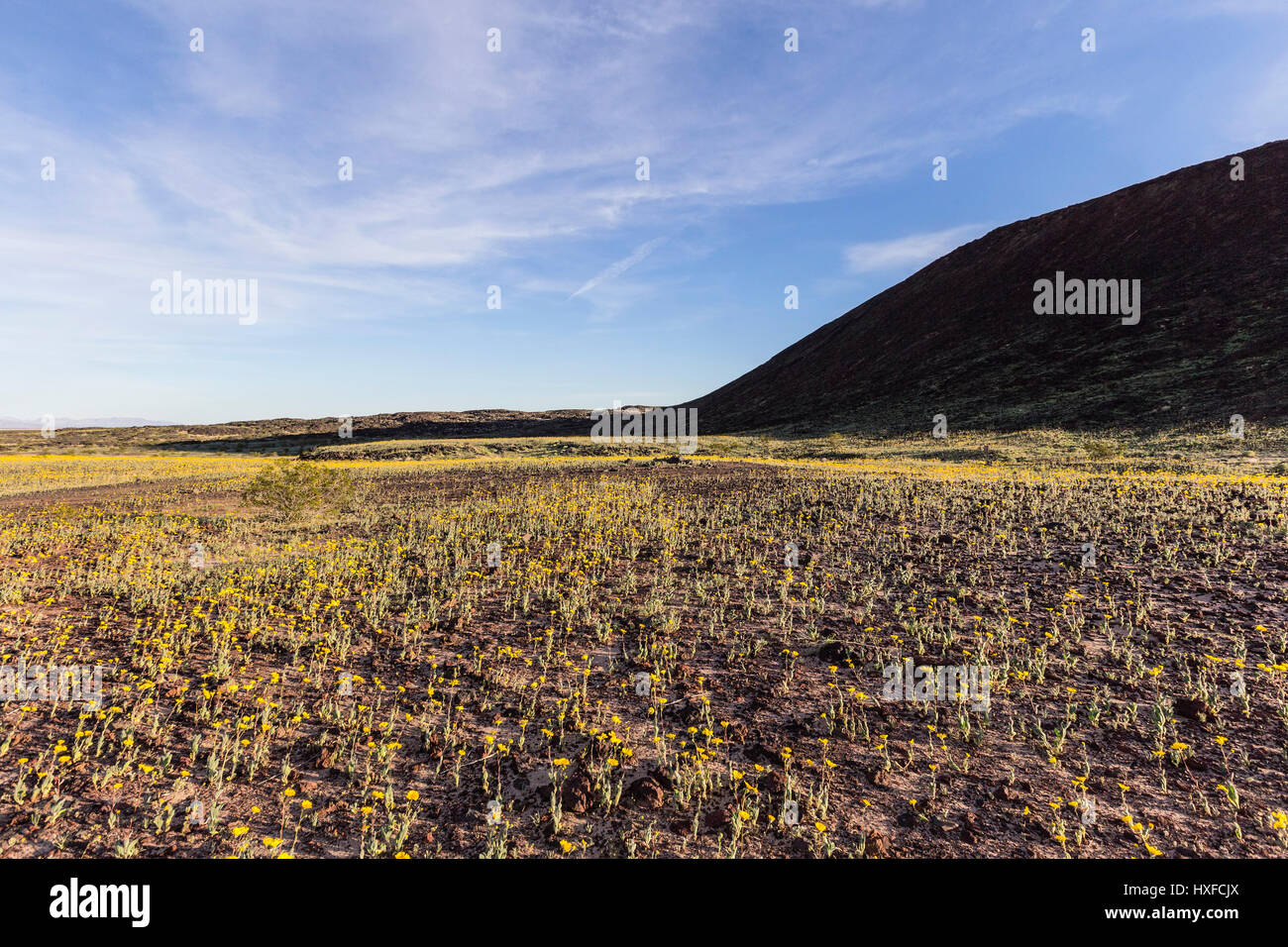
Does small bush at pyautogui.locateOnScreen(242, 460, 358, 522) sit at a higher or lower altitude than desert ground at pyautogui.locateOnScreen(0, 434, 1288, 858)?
higher

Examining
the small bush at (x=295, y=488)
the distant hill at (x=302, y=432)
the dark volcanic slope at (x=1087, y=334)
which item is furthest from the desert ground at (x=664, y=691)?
the distant hill at (x=302, y=432)

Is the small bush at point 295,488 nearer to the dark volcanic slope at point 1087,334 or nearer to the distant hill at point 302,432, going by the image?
the distant hill at point 302,432

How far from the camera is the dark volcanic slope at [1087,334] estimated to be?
4934 centimetres

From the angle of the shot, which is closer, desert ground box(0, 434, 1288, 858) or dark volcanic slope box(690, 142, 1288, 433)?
desert ground box(0, 434, 1288, 858)

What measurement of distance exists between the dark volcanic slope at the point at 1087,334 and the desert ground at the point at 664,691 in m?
46.0

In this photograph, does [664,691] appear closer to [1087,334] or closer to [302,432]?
[1087,334]

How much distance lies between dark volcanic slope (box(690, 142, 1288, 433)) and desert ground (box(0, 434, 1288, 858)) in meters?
46.0

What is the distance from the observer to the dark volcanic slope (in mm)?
49344

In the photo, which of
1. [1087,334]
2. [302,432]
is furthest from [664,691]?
[302,432]

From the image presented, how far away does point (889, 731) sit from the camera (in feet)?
18.1

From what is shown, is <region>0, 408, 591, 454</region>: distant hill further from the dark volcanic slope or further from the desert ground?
the desert ground

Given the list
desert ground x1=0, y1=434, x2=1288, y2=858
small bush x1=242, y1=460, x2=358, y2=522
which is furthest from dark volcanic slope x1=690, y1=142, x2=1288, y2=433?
small bush x1=242, y1=460, x2=358, y2=522

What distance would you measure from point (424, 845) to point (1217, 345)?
7401cm

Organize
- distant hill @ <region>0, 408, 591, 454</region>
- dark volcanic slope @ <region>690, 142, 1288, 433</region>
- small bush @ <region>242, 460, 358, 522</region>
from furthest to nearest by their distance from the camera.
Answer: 1. distant hill @ <region>0, 408, 591, 454</region>
2. dark volcanic slope @ <region>690, 142, 1288, 433</region>
3. small bush @ <region>242, 460, 358, 522</region>
